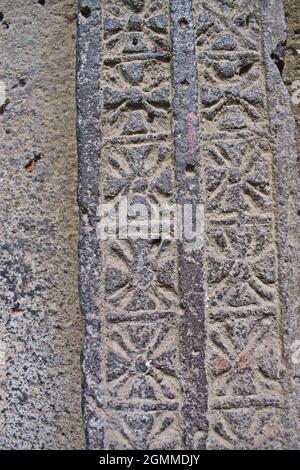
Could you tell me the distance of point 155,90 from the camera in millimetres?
1828

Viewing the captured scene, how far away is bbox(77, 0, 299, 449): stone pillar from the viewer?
1.68 meters

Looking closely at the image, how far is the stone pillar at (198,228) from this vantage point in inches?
66.2

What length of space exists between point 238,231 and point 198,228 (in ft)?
0.41

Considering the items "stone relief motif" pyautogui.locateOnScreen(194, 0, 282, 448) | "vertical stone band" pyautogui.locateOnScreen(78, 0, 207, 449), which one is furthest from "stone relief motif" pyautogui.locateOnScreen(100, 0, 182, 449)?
"stone relief motif" pyautogui.locateOnScreen(194, 0, 282, 448)

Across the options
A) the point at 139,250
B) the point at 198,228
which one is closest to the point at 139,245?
the point at 139,250

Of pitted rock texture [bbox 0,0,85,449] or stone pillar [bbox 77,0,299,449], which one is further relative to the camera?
pitted rock texture [bbox 0,0,85,449]

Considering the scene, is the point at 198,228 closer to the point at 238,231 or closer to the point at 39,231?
the point at 238,231

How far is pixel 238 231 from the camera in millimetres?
1750

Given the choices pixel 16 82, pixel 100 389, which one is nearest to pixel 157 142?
pixel 16 82

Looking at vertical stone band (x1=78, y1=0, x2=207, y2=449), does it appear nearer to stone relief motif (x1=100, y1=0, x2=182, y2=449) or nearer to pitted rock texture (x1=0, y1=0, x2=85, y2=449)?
stone relief motif (x1=100, y1=0, x2=182, y2=449)

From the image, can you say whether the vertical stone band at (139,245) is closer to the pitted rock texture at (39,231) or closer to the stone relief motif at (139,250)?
the stone relief motif at (139,250)

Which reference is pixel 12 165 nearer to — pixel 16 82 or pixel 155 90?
pixel 16 82

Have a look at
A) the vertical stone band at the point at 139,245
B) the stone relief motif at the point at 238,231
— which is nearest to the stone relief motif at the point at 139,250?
the vertical stone band at the point at 139,245

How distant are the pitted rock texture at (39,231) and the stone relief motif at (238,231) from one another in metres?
0.46
